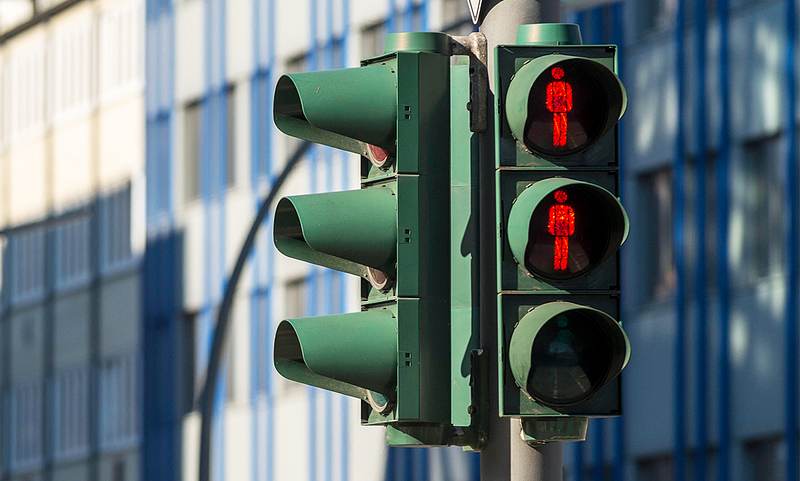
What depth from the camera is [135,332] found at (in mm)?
46438

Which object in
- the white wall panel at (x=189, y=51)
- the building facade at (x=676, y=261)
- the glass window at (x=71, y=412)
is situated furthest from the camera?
the glass window at (x=71, y=412)

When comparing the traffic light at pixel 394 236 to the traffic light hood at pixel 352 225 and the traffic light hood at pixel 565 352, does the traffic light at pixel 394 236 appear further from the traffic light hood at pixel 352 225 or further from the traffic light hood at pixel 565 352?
the traffic light hood at pixel 565 352

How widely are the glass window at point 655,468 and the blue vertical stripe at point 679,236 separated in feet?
0.89

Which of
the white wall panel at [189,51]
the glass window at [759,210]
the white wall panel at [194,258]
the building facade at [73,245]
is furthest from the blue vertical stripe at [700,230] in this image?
the building facade at [73,245]

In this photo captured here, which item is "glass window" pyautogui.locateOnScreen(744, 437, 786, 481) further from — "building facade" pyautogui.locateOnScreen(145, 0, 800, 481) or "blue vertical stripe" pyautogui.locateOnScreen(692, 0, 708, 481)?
"blue vertical stripe" pyautogui.locateOnScreen(692, 0, 708, 481)

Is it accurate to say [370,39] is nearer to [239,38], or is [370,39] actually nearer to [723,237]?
[239,38]

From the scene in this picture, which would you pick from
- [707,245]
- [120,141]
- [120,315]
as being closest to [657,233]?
[707,245]

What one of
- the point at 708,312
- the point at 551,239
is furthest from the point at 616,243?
the point at 708,312

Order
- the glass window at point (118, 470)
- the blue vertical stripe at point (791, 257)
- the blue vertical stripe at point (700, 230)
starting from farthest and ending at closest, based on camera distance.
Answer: the glass window at point (118, 470) → the blue vertical stripe at point (700, 230) → the blue vertical stripe at point (791, 257)

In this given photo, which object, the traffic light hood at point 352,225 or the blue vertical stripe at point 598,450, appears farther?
the blue vertical stripe at point 598,450

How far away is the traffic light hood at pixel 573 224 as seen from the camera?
19.9 ft

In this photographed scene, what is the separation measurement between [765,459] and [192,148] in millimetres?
18044

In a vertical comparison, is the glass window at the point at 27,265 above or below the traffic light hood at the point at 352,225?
above

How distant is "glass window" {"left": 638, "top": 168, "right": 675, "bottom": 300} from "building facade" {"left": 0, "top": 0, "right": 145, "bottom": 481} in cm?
1773
